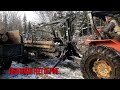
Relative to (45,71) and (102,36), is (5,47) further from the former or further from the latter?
(102,36)

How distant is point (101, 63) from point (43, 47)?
14.1ft

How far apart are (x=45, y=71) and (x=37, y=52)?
2.33 m

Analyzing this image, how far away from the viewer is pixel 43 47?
8312 millimetres

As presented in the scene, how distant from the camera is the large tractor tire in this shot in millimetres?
4055

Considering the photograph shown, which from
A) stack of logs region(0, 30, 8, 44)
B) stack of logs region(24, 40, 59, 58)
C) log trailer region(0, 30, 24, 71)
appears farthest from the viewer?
stack of logs region(24, 40, 59, 58)

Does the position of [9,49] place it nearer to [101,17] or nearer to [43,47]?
[43,47]

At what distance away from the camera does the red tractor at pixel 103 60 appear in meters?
4.07

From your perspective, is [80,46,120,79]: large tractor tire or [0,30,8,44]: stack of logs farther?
[0,30,8,44]: stack of logs

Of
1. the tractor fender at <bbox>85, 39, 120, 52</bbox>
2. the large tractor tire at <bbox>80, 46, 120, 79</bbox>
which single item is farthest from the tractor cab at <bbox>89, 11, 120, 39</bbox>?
the large tractor tire at <bbox>80, 46, 120, 79</bbox>
